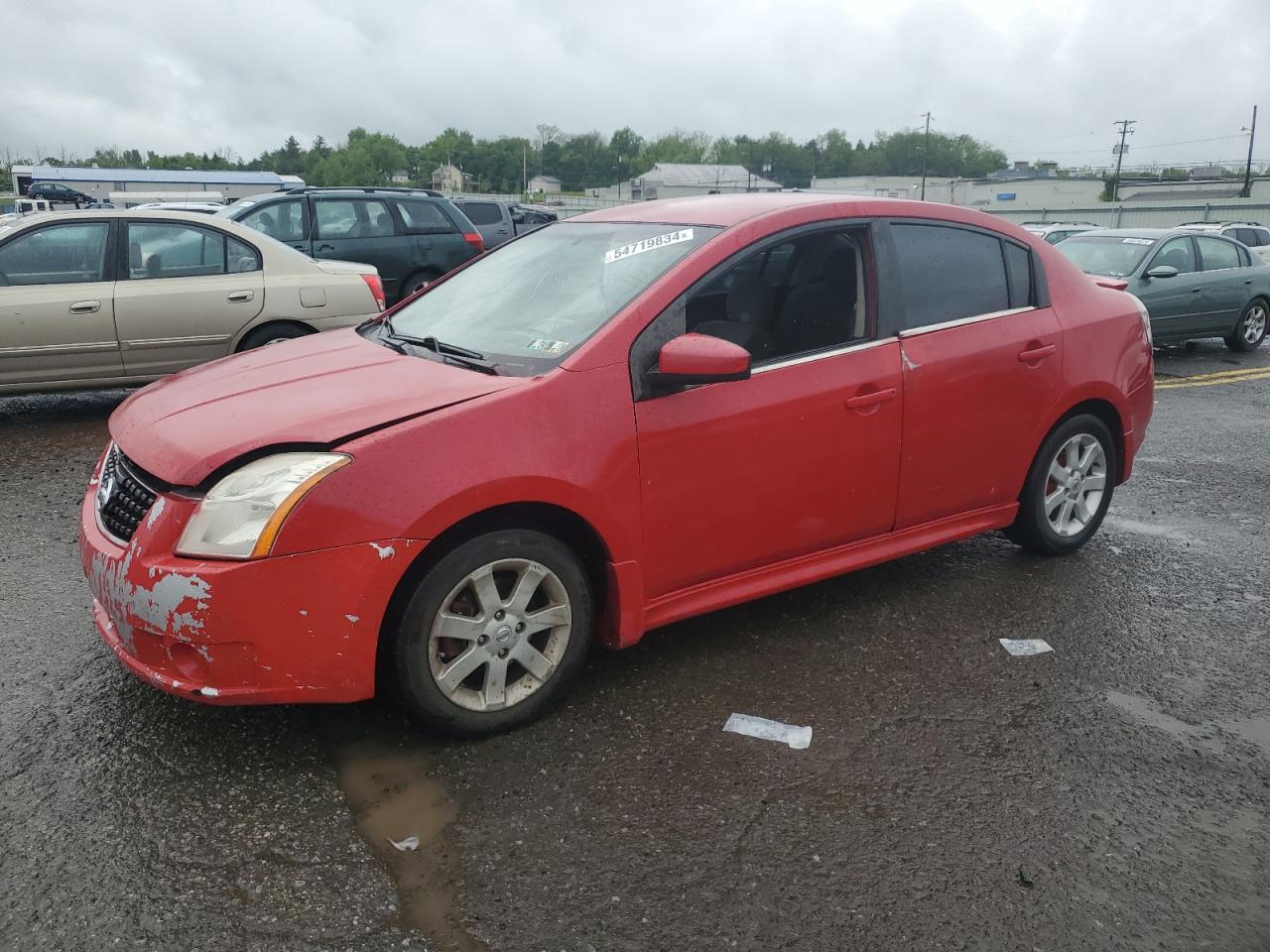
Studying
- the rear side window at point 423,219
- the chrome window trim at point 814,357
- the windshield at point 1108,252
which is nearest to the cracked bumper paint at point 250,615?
the chrome window trim at point 814,357

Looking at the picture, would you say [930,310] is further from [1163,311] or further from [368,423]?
[1163,311]

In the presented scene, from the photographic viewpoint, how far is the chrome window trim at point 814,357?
360 cm

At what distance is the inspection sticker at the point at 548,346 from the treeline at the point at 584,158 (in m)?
99.2

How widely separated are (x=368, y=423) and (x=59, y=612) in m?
2.03

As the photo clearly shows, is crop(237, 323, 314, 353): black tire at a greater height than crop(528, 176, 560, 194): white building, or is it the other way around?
crop(528, 176, 560, 194): white building

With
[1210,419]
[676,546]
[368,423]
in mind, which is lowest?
[1210,419]

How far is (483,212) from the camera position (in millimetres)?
19906

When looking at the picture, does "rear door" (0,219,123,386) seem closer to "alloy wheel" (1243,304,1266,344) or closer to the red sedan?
the red sedan

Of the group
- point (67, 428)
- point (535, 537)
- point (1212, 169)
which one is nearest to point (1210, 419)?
point (535, 537)

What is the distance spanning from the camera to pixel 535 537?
3.09 m

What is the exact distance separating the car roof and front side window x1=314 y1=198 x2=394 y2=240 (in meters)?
8.57

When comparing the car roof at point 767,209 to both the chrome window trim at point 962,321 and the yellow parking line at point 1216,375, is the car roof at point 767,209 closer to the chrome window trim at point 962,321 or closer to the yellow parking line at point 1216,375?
the chrome window trim at point 962,321

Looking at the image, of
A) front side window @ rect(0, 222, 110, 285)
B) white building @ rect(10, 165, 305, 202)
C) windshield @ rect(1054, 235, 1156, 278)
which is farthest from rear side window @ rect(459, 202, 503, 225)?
white building @ rect(10, 165, 305, 202)

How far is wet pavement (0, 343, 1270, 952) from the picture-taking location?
242cm
